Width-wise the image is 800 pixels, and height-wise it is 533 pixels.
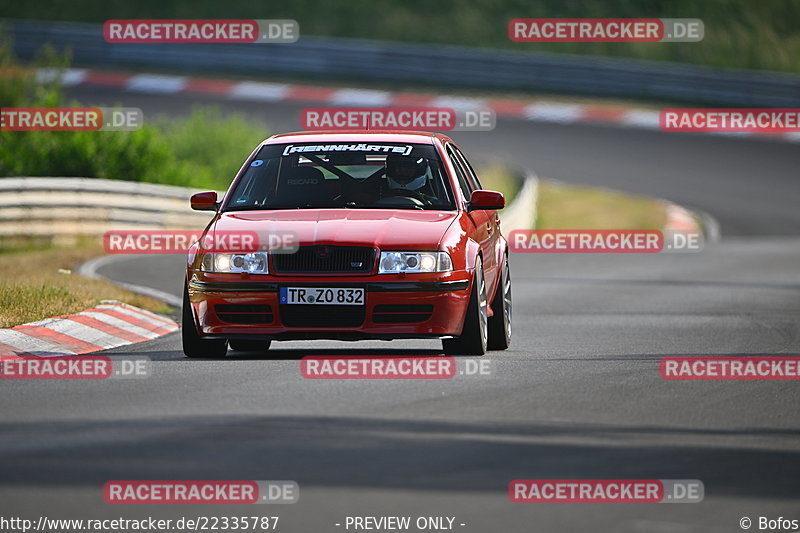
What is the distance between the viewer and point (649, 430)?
7965 millimetres

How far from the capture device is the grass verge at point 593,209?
27891 mm

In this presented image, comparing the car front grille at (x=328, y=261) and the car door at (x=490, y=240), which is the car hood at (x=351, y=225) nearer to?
the car front grille at (x=328, y=261)

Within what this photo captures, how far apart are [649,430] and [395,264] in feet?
8.81

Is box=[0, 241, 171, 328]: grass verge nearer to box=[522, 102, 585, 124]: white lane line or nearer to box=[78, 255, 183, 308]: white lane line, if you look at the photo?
box=[78, 255, 183, 308]: white lane line

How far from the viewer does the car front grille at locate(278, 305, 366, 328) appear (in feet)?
33.2

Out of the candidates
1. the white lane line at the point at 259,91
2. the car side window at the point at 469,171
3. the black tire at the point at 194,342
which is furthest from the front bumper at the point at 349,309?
the white lane line at the point at 259,91

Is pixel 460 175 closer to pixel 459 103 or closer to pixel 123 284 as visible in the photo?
pixel 123 284

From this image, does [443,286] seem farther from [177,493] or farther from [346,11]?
[346,11]

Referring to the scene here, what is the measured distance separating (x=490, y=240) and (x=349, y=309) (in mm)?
1838

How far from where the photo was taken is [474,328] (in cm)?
1051

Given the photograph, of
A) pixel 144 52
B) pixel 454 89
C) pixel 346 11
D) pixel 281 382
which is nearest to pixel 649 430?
pixel 281 382

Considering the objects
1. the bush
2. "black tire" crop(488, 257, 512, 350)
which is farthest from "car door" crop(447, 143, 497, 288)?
the bush

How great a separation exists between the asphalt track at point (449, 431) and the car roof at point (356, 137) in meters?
1.49

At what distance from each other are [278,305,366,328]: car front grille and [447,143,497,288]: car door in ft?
4.02
